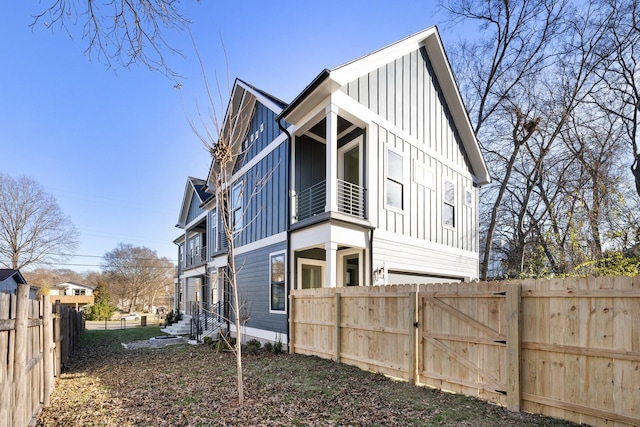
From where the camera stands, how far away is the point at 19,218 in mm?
34312

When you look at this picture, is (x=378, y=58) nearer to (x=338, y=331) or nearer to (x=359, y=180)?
(x=359, y=180)

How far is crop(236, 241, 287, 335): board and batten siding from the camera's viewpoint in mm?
→ 11295

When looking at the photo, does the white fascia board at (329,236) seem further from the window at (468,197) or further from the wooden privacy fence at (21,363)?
the window at (468,197)

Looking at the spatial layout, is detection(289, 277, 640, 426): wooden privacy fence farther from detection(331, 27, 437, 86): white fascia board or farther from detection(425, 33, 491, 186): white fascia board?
detection(425, 33, 491, 186): white fascia board

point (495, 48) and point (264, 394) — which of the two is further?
point (495, 48)

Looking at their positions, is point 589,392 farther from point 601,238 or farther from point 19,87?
point 601,238

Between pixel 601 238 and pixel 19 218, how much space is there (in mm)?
42655

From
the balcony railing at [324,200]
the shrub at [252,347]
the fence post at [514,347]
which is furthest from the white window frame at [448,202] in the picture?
the fence post at [514,347]

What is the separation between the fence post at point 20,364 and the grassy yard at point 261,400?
1.20m

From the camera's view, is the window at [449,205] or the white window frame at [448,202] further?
the window at [449,205]

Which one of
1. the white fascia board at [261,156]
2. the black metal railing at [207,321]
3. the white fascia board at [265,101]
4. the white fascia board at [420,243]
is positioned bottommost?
the black metal railing at [207,321]

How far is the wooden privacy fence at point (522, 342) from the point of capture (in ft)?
14.2

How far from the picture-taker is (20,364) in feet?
13.4

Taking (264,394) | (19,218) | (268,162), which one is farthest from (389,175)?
(19,218)
